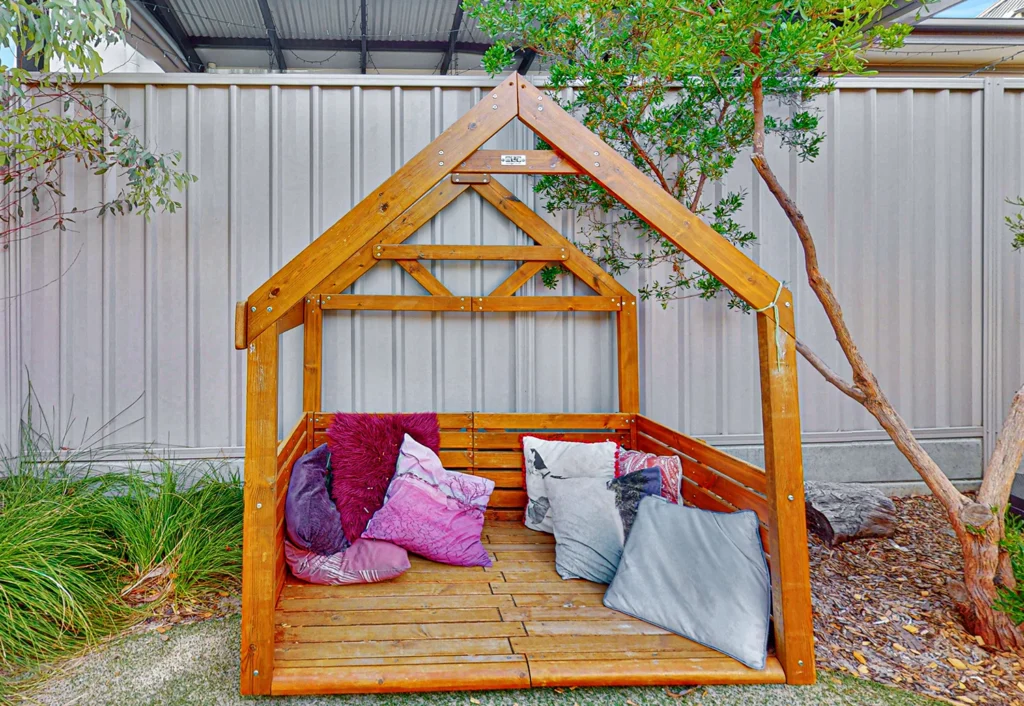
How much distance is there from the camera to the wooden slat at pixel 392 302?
324cm

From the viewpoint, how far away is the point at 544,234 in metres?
3.32

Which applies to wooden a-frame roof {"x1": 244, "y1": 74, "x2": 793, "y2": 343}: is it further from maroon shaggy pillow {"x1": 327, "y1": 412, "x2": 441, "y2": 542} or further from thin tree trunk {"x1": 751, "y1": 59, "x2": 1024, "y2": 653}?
maroon shaggy pillow {"x1": 327, "y1": 412, "x2": 441, "y2": 542}

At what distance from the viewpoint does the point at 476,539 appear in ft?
8.85

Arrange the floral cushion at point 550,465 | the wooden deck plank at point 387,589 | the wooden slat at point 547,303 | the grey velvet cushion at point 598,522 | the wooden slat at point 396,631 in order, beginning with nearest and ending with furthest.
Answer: the wooden slat at point 396,631, the wooden deck plank at point 387,589, the grey velvet cushion at point 598,522, the floral cushion at point 550,465, the wooden slat at point 547,303

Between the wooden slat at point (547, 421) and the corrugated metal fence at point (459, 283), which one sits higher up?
the corrugated metal fence at point (459, 283)

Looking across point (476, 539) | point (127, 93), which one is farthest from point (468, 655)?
point (127, 93)

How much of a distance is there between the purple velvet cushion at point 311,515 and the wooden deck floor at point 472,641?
171 millimetres

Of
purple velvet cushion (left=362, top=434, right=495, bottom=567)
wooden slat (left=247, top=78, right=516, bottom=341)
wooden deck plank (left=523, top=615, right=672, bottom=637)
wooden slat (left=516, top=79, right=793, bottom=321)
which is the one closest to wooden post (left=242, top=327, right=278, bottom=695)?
wooden slat (left=247, top=78, right=516, bottom=341)

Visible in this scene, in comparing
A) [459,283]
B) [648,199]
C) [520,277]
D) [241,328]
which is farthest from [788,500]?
[459,283]

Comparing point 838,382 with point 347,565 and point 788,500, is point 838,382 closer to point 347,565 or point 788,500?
point 788,500

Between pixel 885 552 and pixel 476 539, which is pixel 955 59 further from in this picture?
pixel 476 539

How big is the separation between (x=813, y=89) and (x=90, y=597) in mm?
3735

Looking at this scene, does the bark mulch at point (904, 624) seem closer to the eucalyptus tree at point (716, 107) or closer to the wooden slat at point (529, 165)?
the eucalyptus tree at point (716, 107)

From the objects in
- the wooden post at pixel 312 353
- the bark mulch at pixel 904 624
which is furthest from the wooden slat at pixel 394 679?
the wooden post at pixel 312 353
